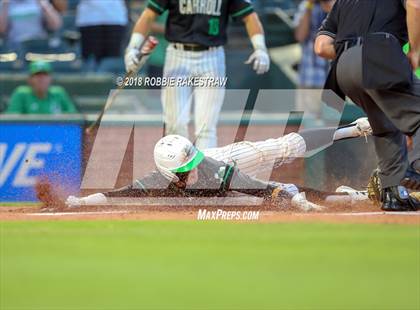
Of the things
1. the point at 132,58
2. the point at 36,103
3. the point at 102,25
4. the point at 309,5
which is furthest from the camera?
the point at 102,25

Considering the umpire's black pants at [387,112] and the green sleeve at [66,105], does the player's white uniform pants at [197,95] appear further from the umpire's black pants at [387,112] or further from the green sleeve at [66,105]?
the umpire's black pants at [387,112]

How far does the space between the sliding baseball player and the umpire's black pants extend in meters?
0.82

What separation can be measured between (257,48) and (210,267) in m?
5.16

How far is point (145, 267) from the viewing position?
5.88m

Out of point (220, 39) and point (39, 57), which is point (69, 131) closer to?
point (220, 39)

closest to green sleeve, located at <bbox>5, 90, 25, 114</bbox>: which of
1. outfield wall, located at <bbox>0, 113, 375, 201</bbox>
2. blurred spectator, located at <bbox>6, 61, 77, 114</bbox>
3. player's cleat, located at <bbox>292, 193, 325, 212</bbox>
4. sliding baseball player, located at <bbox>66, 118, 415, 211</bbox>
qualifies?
blurred spectator, located at <bbox>6, 61, 77, 114</bbox>

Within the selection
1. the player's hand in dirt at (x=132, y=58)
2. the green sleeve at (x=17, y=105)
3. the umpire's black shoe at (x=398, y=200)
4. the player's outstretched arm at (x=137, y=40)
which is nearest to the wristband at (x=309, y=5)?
the player's outstretched arm at (x=137, y=40)

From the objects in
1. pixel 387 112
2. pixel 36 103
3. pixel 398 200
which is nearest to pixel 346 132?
pixel 398 200

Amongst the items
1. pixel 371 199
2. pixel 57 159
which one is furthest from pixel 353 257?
pixel 57 159

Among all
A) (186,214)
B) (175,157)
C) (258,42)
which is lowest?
(186,214)

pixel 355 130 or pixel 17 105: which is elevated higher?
pixel 355 130

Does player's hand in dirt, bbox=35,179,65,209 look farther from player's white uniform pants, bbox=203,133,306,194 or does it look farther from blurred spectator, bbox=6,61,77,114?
blurred spectator, bbox=6,61,77,114

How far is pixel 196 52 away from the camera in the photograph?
10539 millimetres

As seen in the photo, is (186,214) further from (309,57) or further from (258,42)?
(309,57)
